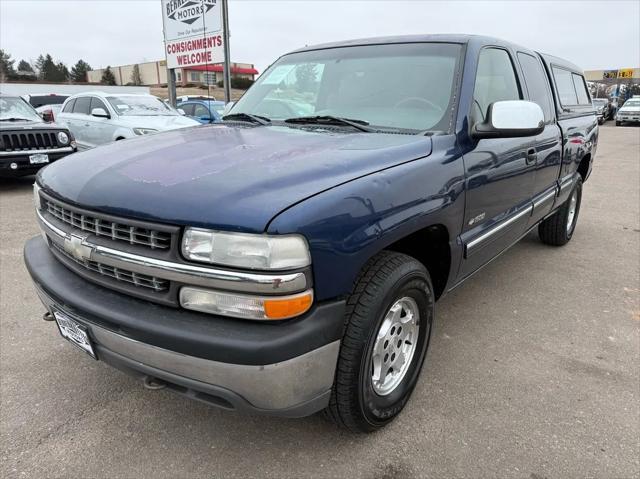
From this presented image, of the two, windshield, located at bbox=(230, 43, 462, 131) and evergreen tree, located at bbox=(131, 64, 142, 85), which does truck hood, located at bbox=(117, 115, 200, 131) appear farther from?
evergreen tree, located at bbox=(131, 64, 142, 85)

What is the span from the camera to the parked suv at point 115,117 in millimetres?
8867

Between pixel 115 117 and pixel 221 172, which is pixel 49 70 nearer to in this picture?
pixel 115 117

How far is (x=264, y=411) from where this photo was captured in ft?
5.93

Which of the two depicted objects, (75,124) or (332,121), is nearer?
(332,121)

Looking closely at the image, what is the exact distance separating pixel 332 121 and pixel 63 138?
6.98 metres

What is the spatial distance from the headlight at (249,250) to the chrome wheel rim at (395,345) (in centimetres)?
63

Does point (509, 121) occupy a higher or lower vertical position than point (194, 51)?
lower

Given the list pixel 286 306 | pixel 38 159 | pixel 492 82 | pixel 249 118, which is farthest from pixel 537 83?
pixel 38 159

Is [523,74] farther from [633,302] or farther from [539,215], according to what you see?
[633,302]

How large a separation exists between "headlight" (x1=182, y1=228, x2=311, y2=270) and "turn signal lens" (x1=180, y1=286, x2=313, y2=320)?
111mm

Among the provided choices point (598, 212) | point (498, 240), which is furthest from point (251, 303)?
point (598, 212)

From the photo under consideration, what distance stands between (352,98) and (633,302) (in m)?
2.81

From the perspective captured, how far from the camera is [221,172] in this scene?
6.39 ft

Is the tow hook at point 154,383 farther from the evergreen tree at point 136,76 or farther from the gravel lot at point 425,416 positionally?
the evergreen tree at point 136,76
